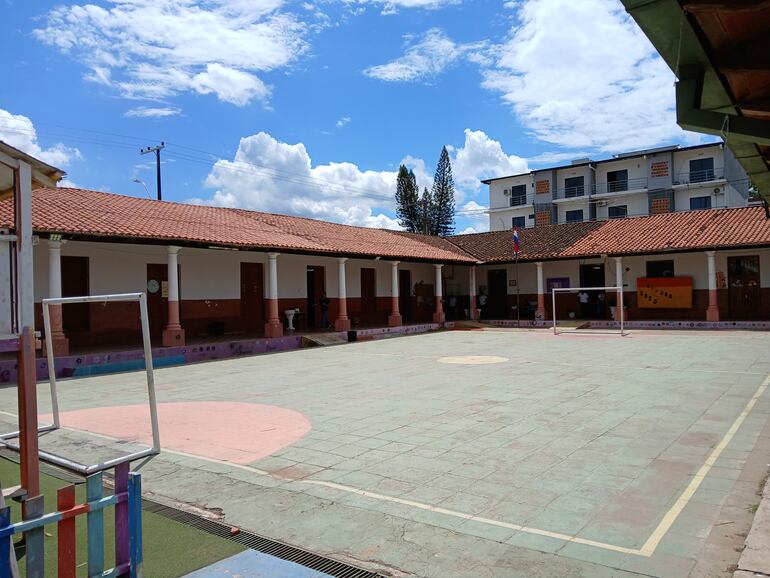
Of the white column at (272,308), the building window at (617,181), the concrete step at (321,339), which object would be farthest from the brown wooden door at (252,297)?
the building window at (617,181)

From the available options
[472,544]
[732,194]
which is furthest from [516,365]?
[732,194]

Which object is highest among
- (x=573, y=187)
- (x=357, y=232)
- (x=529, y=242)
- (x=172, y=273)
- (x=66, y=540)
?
(x=573, y=187)

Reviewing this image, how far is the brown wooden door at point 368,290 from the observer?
26.7m

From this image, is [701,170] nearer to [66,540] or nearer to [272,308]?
[272,308]

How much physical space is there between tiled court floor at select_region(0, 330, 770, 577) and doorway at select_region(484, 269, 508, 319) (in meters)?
18.3

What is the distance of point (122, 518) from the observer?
3141 mm

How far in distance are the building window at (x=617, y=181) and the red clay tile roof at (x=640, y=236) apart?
24012 mm

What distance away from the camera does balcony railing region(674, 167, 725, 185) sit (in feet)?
150

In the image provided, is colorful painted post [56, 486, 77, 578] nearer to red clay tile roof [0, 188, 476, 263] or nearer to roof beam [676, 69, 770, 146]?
roof beam [676, 69, 770, 146]

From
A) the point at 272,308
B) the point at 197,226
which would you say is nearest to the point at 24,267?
the point at 197,226

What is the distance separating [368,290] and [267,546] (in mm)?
23014

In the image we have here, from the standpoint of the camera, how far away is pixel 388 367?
13.9m

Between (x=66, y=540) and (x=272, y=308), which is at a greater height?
(x=272, y=308)

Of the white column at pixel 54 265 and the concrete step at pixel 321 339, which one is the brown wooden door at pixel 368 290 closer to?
the concrete step at pixel 321 339
